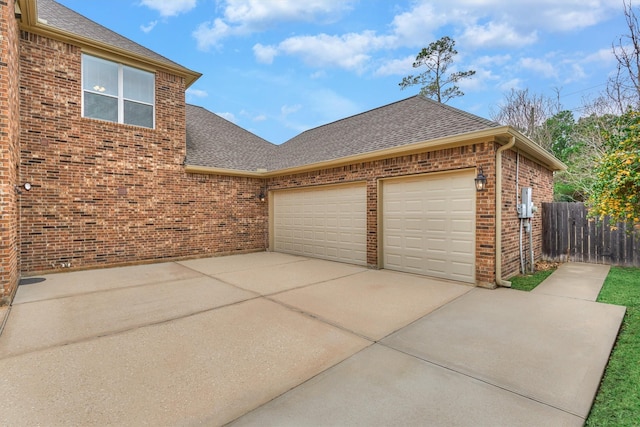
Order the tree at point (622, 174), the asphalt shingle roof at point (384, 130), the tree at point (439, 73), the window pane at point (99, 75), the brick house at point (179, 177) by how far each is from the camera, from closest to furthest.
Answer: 1. the tree at point (622, 174)
2. the brick house at point (179, 177)
3. the asphalt shingle roof at point (384, 130)
4. the window pane at point (99, 75)
5. the tree at point (439, 73)

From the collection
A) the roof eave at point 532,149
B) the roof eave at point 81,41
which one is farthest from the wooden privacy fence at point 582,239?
the roof eave at point 81,41

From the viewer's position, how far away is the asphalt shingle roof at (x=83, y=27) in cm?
736

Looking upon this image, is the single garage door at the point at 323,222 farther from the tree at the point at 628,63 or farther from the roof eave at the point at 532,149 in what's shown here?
the tree at the point at 628,63

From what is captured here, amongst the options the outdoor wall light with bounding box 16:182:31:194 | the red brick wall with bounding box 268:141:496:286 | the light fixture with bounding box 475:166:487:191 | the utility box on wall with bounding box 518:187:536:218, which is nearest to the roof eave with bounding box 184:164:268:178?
the red brick wall with bounding box 268:141:496:286

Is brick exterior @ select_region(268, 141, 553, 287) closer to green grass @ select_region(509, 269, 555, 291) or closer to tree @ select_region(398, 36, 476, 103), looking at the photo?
green grass @ select_region(509, 269, 555, 291)

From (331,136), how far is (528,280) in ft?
25.5

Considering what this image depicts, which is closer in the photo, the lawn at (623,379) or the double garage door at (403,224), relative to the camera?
the lawn at (623,379)

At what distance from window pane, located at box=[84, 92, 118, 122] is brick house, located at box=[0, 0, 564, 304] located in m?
0.03

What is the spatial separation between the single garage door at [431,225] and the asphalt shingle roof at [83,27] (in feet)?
25.6

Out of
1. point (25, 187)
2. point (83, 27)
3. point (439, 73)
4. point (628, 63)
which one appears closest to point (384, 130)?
point (628, 63)

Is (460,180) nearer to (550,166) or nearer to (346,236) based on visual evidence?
(346,236)

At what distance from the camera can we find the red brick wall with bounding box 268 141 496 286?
568 centimetres

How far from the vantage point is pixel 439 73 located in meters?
20.2

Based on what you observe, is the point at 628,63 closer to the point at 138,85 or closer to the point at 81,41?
the point at 138,85
